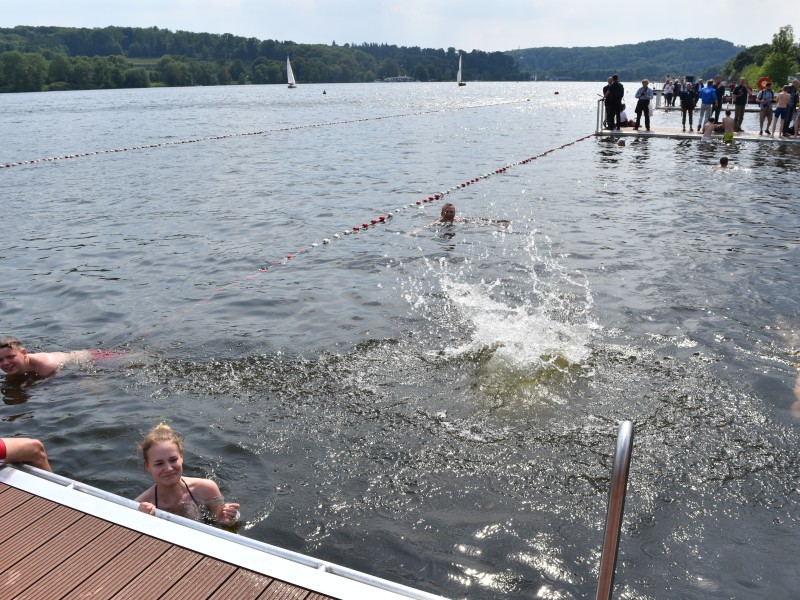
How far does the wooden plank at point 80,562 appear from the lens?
3457 millimetres

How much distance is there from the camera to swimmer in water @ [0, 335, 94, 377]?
7295 mm

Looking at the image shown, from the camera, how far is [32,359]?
25.3ft

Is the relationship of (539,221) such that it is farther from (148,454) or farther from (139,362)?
(148,454)

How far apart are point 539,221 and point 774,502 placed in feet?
34.2

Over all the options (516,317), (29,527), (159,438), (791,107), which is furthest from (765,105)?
(29,527)

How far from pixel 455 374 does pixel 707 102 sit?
25.2m

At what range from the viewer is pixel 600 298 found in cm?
957

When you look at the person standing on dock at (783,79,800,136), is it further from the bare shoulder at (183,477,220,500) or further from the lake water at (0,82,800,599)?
the bare shoulder at (183,477,220,500)

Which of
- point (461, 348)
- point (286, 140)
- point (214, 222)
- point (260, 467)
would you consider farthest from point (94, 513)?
point (286, 140)

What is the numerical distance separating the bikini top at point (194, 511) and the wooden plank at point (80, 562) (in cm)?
101

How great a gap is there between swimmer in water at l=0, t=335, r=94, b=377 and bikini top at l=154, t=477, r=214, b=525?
345 centimetres

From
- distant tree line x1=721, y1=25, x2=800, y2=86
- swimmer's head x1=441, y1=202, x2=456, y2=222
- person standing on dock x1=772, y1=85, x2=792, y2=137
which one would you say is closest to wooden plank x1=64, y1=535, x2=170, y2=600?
swimmer's head x1=441, y1=202, x2=456, y2=222

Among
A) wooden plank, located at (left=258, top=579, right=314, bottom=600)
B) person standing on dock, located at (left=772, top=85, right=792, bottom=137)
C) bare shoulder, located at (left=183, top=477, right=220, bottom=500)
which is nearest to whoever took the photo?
wooden plank, located at (left=258, top=579, right=314, bottom=600)

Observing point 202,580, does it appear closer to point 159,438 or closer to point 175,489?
point 159,438
